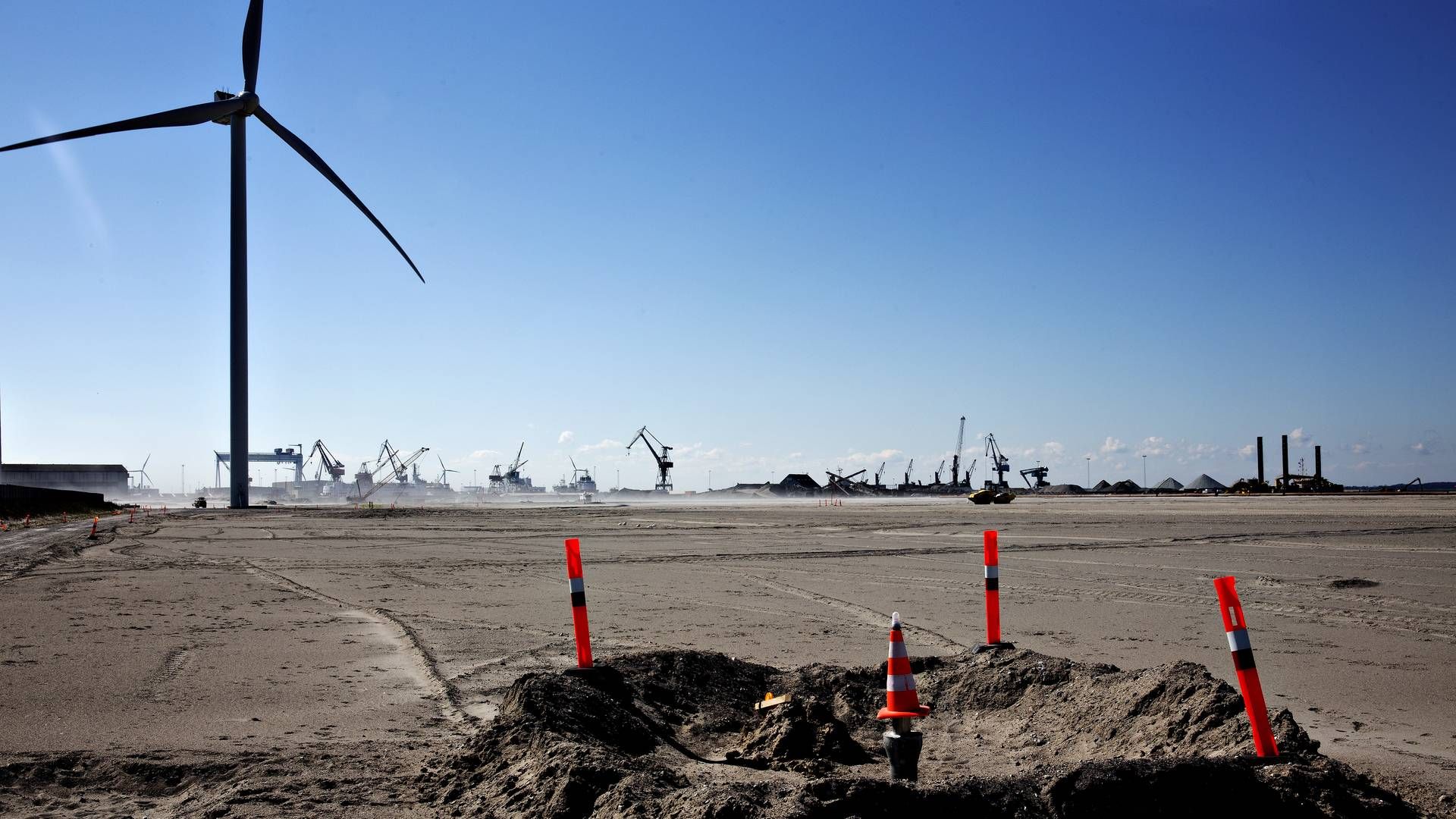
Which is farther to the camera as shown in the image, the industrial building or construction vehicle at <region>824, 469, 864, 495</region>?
construction vehicle at <region>824, 469, 864, 495</region>

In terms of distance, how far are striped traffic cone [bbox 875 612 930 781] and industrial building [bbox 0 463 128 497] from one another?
12755cm

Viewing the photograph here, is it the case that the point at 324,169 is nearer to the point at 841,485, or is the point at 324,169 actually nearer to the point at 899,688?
the point at 899,688

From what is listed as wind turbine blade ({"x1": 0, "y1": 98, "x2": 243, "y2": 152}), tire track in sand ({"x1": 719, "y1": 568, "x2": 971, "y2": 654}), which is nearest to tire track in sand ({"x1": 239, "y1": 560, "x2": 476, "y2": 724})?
tire track in sand ({"x1": 719, "y1": 568, "x2": 971, "y2": 654})

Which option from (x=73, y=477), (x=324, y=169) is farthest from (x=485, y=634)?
(x=73, y=477)

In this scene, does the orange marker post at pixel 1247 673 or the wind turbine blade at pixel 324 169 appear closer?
the orange marker post at pixel 1247 673

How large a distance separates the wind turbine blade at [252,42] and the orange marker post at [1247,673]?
6781 centimetres

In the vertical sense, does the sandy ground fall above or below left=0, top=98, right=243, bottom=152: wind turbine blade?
below

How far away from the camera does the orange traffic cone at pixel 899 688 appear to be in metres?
4.77

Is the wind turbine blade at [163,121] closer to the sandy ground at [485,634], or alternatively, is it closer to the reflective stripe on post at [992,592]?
the sandy ground at [485,634]

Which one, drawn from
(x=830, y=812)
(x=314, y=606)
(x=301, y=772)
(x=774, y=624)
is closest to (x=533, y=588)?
(x=314, y=606)

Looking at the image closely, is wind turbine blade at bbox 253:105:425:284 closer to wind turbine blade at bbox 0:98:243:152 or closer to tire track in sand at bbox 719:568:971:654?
wind turbine blade at bbox 0:98:243:152

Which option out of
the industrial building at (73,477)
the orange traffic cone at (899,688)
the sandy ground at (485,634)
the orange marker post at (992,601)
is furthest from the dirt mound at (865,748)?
the industrial building at (73,477)

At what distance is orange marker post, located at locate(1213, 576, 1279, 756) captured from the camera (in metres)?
4.56

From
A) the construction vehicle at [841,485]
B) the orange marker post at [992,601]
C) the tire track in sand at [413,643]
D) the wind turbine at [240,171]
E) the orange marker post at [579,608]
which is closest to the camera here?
the orange marker post at [579,608]
